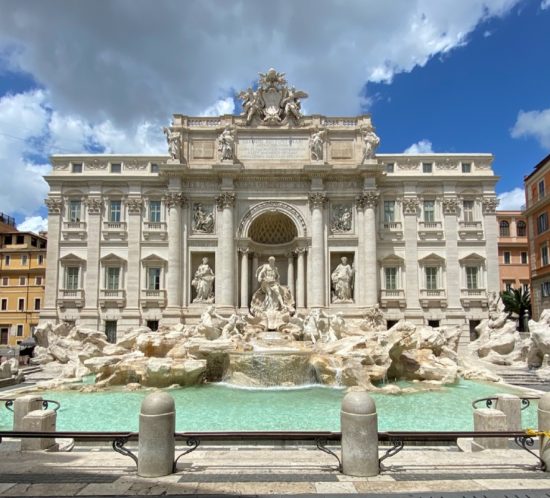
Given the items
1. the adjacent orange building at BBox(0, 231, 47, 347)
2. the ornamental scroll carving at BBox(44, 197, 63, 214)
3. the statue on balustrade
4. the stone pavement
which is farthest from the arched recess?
the adjacent orange building at BBox(0, 231, 47, 347)

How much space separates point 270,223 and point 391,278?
9.30m

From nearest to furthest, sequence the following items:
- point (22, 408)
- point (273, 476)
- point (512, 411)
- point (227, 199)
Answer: point (273, 476)
point (22, 408)
point (512, 411)
point (227, 199)

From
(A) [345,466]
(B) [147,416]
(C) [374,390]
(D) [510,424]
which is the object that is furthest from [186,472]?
(C) [374,390]

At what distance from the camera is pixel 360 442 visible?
602 centimetres

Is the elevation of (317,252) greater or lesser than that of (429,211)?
lesser

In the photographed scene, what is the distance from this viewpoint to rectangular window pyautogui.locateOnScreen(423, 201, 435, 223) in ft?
101

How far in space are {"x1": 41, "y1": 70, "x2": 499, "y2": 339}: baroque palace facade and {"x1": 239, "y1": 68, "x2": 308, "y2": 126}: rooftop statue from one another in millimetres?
84

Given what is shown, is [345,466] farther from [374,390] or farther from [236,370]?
[236,370]

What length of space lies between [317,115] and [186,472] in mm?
27695

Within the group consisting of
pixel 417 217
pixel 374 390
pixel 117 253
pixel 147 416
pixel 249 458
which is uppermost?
pixel 417 217

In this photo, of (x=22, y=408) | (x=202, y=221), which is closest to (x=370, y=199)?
(x=202, y=221)

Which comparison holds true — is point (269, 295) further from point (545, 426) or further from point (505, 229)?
point (505, 229)

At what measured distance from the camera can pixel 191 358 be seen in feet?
61.1

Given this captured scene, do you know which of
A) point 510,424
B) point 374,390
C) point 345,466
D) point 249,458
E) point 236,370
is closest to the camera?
point 345,466
